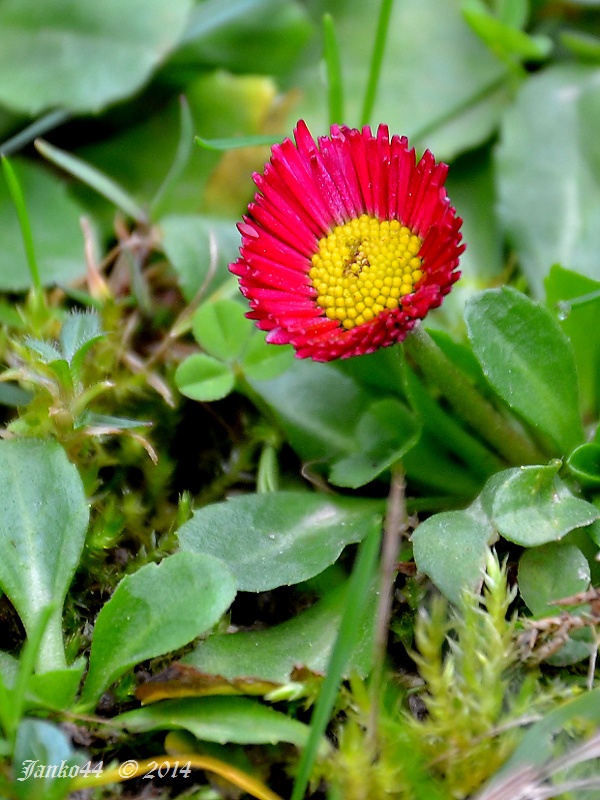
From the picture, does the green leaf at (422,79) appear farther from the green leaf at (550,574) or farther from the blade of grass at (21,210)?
the green leaf at (550,574)

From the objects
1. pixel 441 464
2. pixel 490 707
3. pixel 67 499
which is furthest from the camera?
pixel 441 464

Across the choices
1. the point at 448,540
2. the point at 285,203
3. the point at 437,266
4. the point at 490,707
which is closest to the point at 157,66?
the point at 285,203

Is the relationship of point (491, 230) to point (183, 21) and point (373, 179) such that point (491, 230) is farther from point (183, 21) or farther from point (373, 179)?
point (183, 21)

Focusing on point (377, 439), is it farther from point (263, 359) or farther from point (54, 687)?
point (54, 687)

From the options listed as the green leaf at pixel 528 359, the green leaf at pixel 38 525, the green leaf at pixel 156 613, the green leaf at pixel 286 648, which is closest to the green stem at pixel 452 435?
the green leaf at pixel 528 359

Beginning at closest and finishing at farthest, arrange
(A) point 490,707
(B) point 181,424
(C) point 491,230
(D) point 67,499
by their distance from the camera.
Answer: (A) point 490,707 < (D) point 67,499 < (B) point 181,424 < (C) point 491,230

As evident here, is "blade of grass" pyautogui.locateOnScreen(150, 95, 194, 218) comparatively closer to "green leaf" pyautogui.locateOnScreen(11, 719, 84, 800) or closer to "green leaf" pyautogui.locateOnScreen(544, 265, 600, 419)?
"green leaf" pyautogui.locateOnScreen(544, 265, 600, 419)
